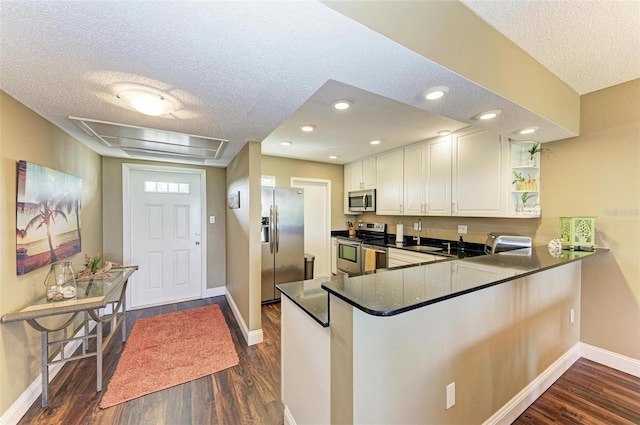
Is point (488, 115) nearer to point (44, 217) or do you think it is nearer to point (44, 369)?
point (44, 217)

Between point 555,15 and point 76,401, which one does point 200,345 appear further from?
point 555,15

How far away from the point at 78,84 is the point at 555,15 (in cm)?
266

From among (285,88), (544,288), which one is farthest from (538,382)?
(285,88)

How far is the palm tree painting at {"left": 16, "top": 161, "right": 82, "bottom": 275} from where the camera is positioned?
1.73m

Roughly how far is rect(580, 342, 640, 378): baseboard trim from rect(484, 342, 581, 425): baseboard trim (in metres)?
0.10

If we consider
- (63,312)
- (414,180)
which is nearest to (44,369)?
(63,312)

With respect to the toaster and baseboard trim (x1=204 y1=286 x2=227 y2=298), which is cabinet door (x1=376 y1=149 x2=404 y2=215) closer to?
the toaster

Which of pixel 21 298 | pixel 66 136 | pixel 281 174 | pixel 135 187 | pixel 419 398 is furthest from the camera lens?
pixel 281 174

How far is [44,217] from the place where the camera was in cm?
197

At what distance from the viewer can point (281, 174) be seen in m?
4.55

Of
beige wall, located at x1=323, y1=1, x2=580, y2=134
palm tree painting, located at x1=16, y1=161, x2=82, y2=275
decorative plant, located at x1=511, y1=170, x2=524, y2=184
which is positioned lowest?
palm tree painting, located at x1=16, y1=161, x2=82, y2=275

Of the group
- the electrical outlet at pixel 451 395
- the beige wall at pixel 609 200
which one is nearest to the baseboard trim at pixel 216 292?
the electrical outlet at pixel 451 395

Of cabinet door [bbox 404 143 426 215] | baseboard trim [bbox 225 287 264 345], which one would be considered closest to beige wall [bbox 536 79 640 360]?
cabinet door [bbox 404 143 426 215]

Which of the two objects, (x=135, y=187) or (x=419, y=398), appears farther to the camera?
(x=135, y=187)
